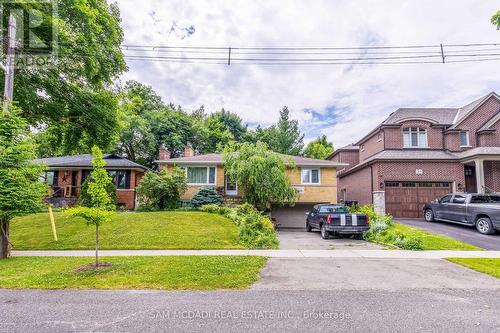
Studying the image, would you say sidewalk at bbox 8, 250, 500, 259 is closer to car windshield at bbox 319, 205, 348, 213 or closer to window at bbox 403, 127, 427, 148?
car windshield at bbox 319, 205, 348, 213

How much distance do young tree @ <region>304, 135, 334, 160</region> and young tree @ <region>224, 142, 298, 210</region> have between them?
2553cm

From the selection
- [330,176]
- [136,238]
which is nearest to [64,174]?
[136,238]

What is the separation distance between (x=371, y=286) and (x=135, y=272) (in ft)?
18.6

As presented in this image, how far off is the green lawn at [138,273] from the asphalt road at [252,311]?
424mm

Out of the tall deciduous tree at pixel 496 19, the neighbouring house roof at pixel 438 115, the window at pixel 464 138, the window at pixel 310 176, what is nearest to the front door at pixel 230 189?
the window at pixel 310 176

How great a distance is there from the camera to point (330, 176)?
64.9 feet

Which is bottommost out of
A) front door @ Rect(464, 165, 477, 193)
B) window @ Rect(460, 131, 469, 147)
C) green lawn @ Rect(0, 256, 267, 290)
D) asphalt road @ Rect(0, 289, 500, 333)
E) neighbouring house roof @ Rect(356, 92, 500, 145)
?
green lawn @ Rect(0, 256, 267, 290)

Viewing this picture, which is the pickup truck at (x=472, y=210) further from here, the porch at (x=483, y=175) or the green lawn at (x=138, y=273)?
the green lawn at (x=138, y=273)

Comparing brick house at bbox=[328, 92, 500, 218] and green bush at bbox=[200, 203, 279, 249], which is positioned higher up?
brick house at bbox=[328, 92, 500, 218]

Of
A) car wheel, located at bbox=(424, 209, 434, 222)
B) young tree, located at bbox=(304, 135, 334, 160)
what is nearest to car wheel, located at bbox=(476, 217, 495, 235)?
car wheel, located at bbox=(424, 209, 434, 222)

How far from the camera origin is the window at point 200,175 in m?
20.2

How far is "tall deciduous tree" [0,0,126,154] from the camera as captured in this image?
12.9 metres

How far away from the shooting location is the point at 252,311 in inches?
176

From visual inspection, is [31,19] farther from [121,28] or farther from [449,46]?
[449,46]
